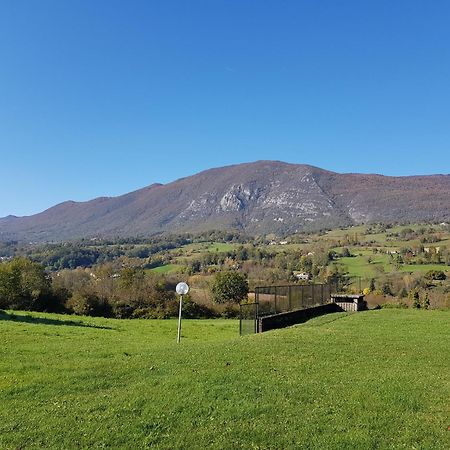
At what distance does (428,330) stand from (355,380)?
1238cm

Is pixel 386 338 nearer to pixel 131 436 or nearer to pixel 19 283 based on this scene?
pixel 131 436

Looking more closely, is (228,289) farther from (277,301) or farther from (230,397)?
(230,397)

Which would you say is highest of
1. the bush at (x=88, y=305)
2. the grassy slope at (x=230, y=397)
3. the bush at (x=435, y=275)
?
the grassy slope at (x=230, y=397)

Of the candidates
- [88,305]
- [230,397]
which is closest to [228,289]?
[88,305]

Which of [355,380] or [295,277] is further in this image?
[295,277]

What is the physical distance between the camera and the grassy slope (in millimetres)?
7598

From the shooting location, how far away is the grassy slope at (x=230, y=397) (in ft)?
24.9

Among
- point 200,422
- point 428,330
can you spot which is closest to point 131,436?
point 200,422

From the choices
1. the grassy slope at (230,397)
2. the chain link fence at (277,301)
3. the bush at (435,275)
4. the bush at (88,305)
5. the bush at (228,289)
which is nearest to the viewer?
the grassy slope at (230,397)

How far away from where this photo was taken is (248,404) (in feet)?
29.8

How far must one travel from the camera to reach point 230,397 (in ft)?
31.4

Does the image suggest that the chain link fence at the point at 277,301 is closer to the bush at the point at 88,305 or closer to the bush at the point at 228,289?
the bush at the point at 228,289

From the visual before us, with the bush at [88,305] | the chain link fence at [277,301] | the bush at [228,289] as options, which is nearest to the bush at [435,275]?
the bush at [228,289]

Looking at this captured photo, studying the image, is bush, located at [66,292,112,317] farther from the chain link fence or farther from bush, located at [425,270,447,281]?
bush, located at [425,270,447,281]
